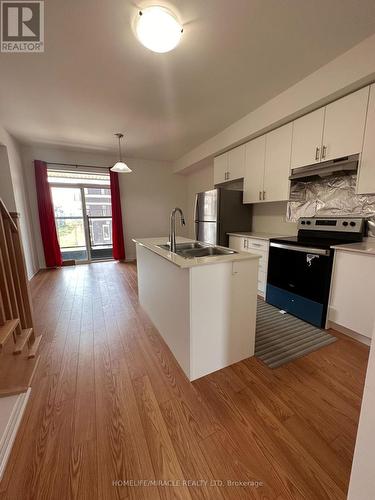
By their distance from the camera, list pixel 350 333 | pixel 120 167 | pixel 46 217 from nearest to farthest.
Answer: pixel 350 333, pixel 120 167, pixel 46 217

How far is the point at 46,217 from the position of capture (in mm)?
4379

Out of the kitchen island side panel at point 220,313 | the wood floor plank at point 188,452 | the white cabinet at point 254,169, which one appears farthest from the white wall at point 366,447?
the white cabinet at point 254,169

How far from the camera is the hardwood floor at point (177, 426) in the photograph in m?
0.92

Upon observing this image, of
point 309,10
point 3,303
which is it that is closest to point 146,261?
point 3,303

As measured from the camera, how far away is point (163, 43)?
1501 millimetres

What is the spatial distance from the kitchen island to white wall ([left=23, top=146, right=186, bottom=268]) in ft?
12.7

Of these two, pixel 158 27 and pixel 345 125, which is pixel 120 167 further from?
pixel 345 125

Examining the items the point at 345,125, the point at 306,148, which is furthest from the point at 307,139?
the point at 345,125

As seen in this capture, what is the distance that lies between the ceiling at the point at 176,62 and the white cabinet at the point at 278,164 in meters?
0.46

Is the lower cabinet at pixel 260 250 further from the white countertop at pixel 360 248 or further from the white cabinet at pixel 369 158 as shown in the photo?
the white cabinet at pixel 369 158

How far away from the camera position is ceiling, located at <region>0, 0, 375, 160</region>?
144 cm

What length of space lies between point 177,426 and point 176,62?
2.87 m

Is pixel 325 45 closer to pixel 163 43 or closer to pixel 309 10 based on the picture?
pixel 309 10

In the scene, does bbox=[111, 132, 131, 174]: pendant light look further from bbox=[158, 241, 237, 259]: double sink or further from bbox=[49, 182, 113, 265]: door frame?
bbox=[158, 241, 237, 259]: double sink
